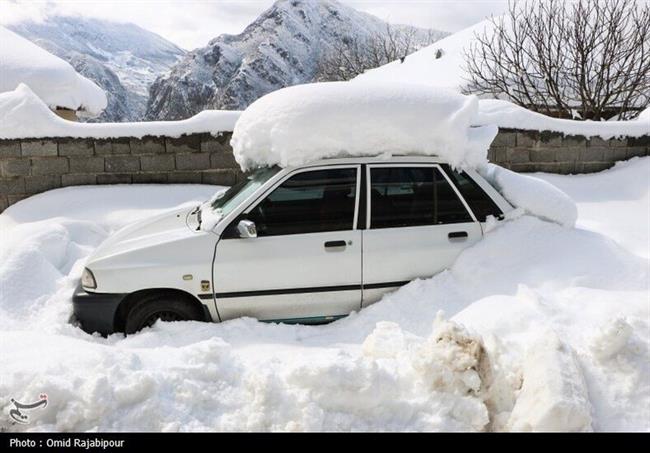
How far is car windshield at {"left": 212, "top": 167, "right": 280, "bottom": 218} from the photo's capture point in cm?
383

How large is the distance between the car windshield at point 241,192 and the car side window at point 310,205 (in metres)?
0.19

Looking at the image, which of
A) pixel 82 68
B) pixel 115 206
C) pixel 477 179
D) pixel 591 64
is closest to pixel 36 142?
pixel 115 206

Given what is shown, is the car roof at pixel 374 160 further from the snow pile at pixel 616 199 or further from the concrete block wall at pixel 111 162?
the concrete block wall at pixel 111 162

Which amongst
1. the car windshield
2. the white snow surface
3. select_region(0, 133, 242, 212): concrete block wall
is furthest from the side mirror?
select_region(0, 133, 242, 212): concrete block wall

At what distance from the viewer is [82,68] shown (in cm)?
9869

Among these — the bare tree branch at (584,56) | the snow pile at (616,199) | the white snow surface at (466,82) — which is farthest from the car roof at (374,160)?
the bare tree branch at (584,56)

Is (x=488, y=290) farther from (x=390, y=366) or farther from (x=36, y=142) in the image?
(x=36, y=142)

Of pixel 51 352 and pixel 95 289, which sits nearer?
pixel 51 352

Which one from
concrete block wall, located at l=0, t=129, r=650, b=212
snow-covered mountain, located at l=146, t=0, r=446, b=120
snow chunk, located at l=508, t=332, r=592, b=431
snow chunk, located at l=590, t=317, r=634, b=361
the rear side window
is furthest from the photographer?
snow-covered mountain, located at l=146, t=0, r=446, b=120

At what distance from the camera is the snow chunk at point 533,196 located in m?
4.16

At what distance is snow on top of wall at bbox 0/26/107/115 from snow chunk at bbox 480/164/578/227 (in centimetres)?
1156

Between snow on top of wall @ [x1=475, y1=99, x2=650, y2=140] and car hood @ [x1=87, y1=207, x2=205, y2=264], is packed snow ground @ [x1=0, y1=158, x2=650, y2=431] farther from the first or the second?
snow on top of wall @ [x1=475, y1=99, x2=650, y2=140]

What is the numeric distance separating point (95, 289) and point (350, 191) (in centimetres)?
212
